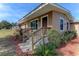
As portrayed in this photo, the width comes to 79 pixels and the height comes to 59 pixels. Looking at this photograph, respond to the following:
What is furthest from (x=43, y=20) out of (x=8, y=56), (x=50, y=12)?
(x=8, y=56)

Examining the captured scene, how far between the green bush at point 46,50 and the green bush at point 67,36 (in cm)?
35

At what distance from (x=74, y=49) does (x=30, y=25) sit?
1.30 metres

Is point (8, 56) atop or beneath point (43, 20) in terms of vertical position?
beneath

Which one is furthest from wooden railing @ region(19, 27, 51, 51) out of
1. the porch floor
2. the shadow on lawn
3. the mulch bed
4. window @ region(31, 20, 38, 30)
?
the porch floor

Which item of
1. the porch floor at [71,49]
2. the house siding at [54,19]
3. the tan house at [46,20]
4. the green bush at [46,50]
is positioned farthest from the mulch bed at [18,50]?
the porch floor at [71,49]

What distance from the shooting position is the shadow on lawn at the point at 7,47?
6.83 m

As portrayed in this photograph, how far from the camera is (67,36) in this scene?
693 cm

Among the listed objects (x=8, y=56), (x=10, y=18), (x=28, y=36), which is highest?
(x=10, y=18)

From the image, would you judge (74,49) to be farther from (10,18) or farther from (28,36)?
(10,18)

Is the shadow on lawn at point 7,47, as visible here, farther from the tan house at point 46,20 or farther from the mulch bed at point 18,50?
the tan house at point 46,20

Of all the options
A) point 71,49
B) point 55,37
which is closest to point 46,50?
point 55,37

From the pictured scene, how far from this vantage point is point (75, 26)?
270 inches

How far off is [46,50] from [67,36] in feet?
2.22

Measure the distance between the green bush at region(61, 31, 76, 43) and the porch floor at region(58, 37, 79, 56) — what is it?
0.37 feet
